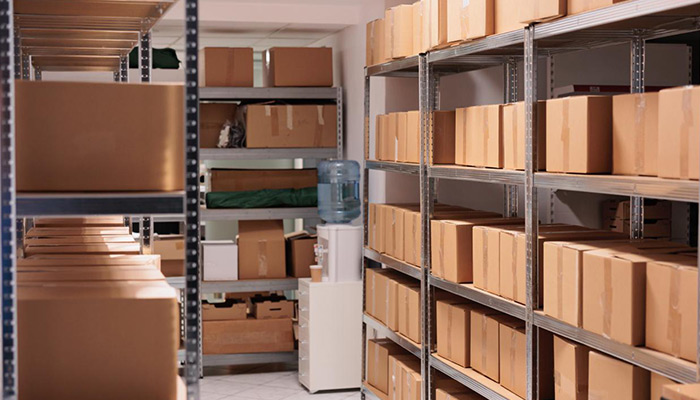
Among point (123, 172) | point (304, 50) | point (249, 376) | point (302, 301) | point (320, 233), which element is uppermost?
point (304, 50)

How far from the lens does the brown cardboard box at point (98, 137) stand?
230 centimetres

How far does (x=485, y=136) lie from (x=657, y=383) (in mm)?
1601

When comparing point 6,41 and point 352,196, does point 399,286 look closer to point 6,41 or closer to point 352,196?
point 352,196

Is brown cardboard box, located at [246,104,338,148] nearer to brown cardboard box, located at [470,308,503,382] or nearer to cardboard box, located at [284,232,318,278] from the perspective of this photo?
cardboard box, located at [284,232,318,278]

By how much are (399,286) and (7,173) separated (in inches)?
129

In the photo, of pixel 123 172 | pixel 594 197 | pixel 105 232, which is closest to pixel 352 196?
pixel 594 197

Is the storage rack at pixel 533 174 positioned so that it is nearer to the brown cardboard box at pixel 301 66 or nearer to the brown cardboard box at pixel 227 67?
the brown cardboard box at pixel 301 66

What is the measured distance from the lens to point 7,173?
2211 millimetres

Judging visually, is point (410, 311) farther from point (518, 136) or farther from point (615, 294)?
point (615, 294)

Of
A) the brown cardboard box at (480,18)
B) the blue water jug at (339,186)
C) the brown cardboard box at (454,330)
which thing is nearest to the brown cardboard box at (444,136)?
Answer: the brown cardboard box at (480,18)

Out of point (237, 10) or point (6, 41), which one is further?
point (237, 10)

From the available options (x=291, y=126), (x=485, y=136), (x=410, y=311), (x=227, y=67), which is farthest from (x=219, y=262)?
(x=485, y=136)

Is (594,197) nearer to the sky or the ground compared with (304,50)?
nearer to the ground

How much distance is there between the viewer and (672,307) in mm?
2756
